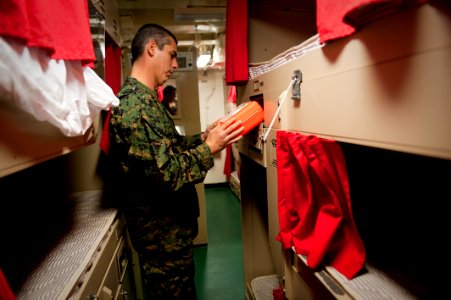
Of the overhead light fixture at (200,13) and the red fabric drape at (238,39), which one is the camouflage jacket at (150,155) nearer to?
the red fabric drape at (238,39)

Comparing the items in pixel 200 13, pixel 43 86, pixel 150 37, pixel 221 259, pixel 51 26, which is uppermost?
pixel 200 13

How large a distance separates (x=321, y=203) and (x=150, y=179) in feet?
2.85

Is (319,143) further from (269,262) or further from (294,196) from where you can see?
(269,262)

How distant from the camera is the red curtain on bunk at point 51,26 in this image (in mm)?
507

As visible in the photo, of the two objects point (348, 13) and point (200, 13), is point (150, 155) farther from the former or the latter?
point (200, 13)

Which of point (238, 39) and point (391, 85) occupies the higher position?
point (238, 39)

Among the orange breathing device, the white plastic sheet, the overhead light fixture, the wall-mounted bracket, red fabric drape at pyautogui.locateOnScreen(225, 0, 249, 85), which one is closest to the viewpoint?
the white plastic sheet

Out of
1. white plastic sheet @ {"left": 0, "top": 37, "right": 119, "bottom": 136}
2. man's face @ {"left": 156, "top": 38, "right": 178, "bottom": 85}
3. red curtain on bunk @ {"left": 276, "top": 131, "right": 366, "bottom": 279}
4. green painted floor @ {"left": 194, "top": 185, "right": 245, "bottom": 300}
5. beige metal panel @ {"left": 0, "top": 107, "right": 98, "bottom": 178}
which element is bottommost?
green painted floor @ {"left": 194, "top": 185, "right": 245, "bottom": 300}

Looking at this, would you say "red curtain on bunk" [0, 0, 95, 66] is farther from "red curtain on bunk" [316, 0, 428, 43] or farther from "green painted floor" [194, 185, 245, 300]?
"green painted floor" [194, 185, 245, 300]

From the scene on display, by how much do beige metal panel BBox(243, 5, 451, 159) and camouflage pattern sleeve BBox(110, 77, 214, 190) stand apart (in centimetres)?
73

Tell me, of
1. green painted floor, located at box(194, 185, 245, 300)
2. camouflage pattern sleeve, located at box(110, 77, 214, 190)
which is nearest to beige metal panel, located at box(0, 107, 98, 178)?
camouflage pattern sleeve, located at box(110, 77, 214, 190)

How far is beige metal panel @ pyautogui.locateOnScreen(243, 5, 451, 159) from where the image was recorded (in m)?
0.42

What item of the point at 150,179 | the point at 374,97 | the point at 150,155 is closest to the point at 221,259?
the point at 150,179

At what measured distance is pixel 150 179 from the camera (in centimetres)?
139
